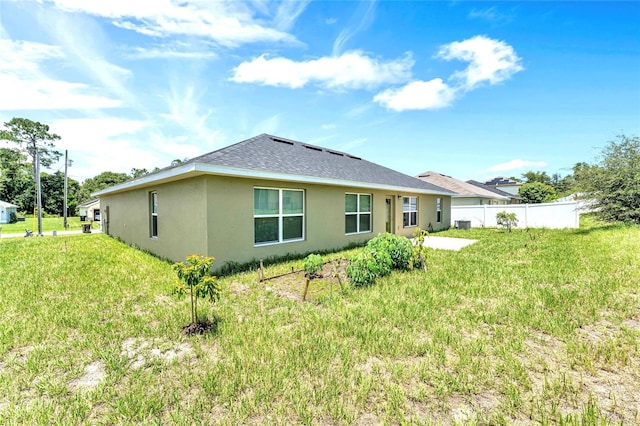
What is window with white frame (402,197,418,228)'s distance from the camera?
14.2 m

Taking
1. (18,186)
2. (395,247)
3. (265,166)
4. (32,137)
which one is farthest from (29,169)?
(395,247)

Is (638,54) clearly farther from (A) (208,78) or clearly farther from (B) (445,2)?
(A) (208,78)

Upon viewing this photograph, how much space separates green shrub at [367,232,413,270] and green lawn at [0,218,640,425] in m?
0.93

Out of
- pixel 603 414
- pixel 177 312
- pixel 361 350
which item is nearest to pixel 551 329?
pixel 603 414

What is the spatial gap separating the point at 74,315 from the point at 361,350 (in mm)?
4551

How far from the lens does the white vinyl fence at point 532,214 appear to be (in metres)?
15.5

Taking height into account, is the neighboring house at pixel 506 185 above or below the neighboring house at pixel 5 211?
above

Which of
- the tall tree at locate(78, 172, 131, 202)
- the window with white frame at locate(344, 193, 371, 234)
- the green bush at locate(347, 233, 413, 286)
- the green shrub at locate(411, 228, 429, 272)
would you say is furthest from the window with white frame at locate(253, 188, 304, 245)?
the tall tree at locate(78, 172, 131, 202)

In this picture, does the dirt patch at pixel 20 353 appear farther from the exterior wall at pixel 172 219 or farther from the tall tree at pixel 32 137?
the tall tree at pixel 32 137

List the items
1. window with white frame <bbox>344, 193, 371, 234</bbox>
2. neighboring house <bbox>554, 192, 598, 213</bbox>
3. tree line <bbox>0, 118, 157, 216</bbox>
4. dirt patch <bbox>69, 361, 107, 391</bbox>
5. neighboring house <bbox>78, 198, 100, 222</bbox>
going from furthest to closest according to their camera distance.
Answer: neighboring house <bbox>78, 198, 100, 222</bbox> → tree line <bbox>0, 118, 157, 216</bbox> → neighboring house <bbox>554, 192, 598, 213</bbox> → window with white frame <bbox>344, 193, 371, 234</bbox> → dirt patch <bbox>69, 361, 107, 391</bbox>

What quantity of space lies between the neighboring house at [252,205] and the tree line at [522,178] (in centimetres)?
944

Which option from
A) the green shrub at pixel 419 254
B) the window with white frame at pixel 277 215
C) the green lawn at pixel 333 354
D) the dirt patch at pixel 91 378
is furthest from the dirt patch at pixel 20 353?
the green shrub at pixel 419 254

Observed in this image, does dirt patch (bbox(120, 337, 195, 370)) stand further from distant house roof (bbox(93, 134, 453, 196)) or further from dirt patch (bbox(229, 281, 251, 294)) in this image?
distant house roof (bbox(93, 134, 453, 196))

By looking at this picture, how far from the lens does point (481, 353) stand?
9.95 ft
